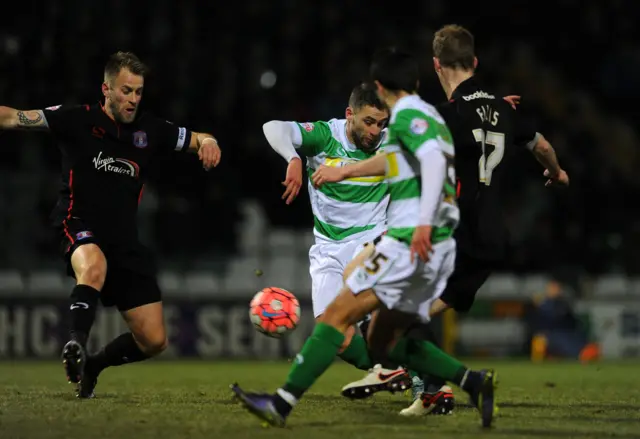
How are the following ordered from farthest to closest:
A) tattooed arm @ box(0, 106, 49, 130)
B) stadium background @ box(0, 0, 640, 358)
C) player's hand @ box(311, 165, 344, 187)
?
1. stadium background @ box(0, 0, 640, 358)
2. tattooed arm @ box(0, 106, 49, 130)
3. player's hand @ box(311, 165, 344, 187)

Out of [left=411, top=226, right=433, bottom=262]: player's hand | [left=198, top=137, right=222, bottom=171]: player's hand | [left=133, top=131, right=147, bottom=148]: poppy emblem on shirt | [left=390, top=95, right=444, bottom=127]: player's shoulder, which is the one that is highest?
[left=390, top=95, right=444, bottom=127]: player's shoulder

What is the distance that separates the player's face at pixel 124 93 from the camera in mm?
7277

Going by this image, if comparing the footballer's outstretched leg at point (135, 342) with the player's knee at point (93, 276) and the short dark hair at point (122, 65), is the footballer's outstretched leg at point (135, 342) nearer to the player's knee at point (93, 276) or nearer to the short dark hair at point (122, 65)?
the player's knee at point (93, 276)

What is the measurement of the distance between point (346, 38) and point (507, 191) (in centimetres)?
399

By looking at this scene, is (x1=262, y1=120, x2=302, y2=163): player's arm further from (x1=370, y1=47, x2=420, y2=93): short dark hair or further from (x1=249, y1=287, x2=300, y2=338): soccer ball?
(x1=370, y1=47, x2=420, y2=93): short dark hair

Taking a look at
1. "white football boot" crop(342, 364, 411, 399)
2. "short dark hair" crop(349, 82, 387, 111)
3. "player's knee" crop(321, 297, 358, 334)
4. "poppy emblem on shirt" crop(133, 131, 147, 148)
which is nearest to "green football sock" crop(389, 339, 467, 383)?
"player's knee" crop(321, 297, 358, 334)

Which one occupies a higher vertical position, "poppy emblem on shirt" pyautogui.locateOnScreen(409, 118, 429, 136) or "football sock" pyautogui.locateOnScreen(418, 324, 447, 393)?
"poppy emblem on shirt" pyautogui.locateOnScreen(409, 118, 429, 136)

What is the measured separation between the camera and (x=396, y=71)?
18.4ft

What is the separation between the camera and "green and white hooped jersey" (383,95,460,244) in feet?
18.0

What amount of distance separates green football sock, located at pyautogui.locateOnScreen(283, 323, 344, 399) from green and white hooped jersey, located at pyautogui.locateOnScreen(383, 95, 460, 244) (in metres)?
0.59

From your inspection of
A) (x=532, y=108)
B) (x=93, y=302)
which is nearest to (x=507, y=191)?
(x=532, y=108)

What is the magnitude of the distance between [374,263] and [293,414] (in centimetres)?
122

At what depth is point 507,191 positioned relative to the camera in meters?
17.8

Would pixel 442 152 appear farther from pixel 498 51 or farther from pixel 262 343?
pixel 498 51
